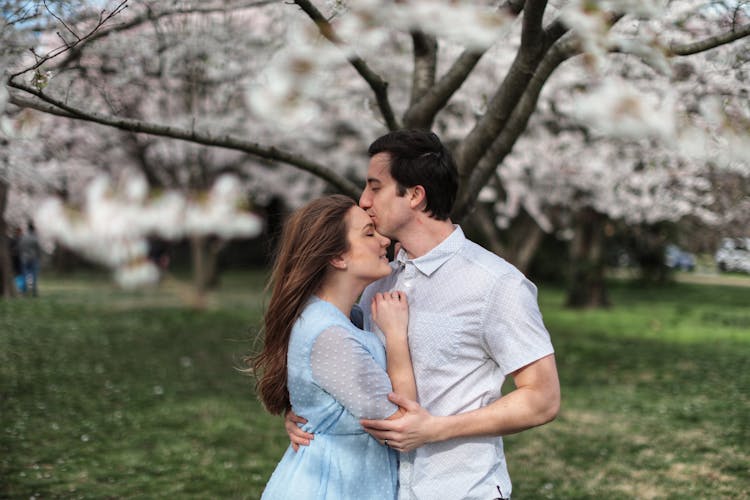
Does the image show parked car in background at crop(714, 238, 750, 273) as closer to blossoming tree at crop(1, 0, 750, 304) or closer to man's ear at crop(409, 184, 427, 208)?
blossoming tree at crop(1, 0, 750, 304)

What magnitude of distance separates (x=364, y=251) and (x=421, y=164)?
302 mm

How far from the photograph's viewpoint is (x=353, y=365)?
213 cm

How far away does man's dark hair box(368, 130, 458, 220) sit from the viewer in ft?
7.56

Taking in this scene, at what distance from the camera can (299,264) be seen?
7.59 feet

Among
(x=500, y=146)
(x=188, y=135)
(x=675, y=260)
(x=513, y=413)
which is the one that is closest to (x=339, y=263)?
(x=513, y=413)

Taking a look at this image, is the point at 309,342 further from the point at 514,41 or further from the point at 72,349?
the point at 72,349

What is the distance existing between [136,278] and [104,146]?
13921 mm

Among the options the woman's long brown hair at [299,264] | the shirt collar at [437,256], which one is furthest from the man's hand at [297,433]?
the shirt collar at [437,256]

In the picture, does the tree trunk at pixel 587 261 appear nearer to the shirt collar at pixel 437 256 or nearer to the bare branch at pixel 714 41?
the bare branch at pixel 714 41

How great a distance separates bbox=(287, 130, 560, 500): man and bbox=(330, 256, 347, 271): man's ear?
16 cm

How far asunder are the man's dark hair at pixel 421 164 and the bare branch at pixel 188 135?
1621mm

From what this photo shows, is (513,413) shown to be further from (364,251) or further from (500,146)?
(500,146)

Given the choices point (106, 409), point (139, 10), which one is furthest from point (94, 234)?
point (139, 10)

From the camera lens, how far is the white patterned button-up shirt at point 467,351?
212 cm
